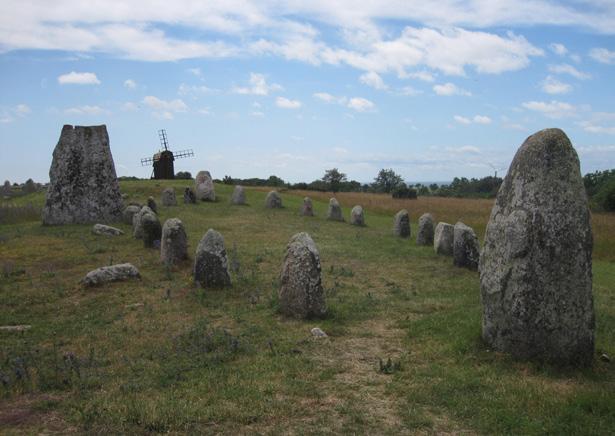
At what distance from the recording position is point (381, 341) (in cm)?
1062

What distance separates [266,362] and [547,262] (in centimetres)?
477

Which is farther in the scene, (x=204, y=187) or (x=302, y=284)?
(x=204, y=187)

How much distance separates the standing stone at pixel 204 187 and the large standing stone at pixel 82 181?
13.4m

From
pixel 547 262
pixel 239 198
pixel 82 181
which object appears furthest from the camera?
pixel 239 198

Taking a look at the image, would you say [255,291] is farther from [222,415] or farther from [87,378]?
[222,415]

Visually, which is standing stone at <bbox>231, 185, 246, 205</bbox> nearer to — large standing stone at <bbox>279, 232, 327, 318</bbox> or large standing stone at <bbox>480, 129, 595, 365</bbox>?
large standing stone at <bbox>279, 232, 327, 318</bbox>

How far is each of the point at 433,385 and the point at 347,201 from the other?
139 ft

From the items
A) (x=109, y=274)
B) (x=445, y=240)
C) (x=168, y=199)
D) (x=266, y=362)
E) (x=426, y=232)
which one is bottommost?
(x=266, y=362)

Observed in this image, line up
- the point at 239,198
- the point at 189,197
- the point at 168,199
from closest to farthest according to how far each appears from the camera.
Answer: the point at 168,199 → the point at 189,197 → the point at 239,198

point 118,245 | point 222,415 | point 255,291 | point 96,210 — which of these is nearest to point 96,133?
point 96,210

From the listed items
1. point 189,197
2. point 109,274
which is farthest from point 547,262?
point 189,197

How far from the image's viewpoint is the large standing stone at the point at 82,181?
27.0 meters

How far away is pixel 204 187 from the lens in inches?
1650

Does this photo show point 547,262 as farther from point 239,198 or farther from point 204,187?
point 204,187
